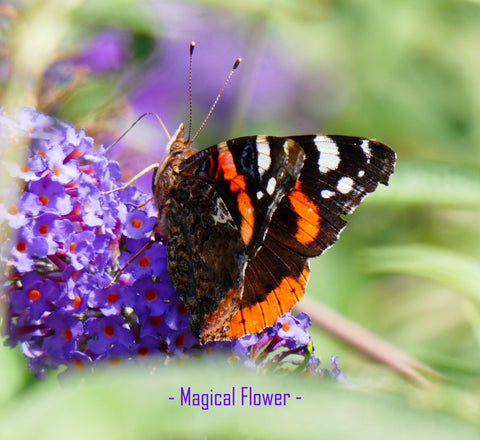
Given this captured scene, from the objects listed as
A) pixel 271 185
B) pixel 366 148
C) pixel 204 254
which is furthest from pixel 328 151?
pixel 204 254

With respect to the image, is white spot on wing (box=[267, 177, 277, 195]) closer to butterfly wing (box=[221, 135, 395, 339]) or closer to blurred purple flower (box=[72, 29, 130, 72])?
butterfly wing (box=[221, 135, 395, 339])

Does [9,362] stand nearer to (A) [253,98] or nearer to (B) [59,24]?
(B) [59,24]

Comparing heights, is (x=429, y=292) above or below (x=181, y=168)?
above

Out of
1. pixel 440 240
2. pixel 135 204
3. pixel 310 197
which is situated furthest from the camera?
pixel 440 240

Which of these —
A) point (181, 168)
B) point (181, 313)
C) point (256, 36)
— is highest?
point (256, 36)

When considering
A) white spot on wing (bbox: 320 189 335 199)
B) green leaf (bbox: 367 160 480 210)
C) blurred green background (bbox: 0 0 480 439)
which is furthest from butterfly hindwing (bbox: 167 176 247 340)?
green leaf (bbox: 367 160 480 210)

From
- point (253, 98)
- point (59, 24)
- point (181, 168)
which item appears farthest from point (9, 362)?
point (253, 98)

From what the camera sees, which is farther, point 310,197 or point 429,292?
point 429,292
